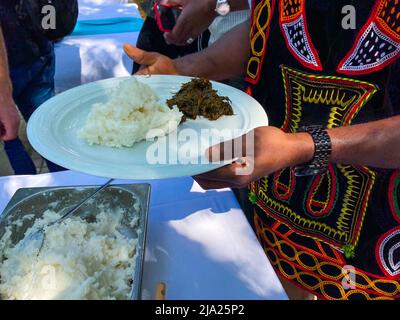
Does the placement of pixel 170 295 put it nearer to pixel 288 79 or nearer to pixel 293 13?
pixel 288 79

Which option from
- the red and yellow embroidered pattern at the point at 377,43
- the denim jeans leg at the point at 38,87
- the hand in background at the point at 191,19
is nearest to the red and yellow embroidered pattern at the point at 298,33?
the red and yellow embroidered pattern at the point at 377,43

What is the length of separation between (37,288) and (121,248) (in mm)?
248

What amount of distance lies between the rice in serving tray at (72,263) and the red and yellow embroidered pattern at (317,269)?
26.2 inches

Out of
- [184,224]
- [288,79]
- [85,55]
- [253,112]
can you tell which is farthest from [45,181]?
[85,55]

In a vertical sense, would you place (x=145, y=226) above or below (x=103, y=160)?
below

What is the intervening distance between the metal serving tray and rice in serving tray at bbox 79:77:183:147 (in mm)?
222

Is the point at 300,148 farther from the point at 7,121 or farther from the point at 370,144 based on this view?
the point at 7,121

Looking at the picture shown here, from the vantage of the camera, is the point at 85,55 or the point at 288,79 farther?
the point at 85,55

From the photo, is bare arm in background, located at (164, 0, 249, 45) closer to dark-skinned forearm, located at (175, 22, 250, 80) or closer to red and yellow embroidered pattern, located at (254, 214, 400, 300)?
dark-skinned forearm, located at (175, 22, 250, 80)

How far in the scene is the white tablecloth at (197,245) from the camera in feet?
3.75

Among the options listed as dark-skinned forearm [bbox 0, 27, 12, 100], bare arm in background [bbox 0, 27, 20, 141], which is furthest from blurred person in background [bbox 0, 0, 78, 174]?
bare arm in background [bbox 0, 27, 20, 141]

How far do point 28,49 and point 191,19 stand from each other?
55.7 inches

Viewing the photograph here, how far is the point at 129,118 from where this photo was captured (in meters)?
1.24
